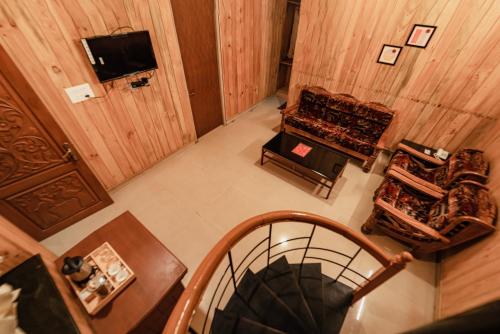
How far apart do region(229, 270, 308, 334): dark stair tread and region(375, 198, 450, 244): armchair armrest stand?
136 centimetres

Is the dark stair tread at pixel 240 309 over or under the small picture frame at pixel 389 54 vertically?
under

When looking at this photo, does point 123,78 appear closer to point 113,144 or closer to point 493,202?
point 113,144

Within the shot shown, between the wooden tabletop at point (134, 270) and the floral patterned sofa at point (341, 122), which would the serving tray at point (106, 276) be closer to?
the wooden tabletop at point (134, 270)

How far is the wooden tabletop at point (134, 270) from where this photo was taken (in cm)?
118

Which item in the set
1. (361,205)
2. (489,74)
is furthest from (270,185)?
(489,74)

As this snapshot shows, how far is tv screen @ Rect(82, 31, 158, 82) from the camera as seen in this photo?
199 cm

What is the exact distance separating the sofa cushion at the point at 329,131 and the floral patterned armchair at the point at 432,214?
2.39 ft

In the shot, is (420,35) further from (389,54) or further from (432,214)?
(432,214)

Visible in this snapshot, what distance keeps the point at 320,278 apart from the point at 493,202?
1.69m

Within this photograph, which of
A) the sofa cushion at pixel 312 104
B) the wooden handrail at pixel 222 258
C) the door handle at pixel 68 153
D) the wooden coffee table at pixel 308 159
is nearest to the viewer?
the wooden handrail at pixel 222 258

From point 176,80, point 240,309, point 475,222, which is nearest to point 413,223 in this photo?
point 475,222

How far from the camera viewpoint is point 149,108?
2.73 metres

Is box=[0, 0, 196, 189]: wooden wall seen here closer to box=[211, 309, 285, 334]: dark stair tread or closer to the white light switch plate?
the white light switch plate

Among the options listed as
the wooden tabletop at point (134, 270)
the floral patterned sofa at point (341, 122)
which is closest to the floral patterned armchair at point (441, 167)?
the floral patterned sofa at point (341, 122)
